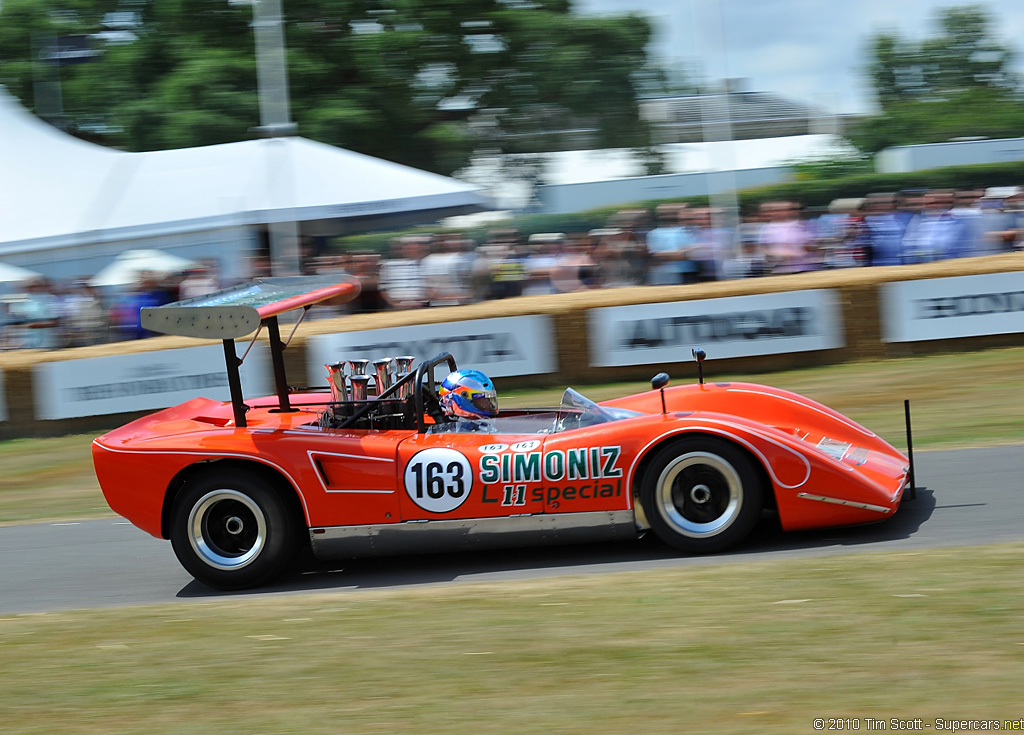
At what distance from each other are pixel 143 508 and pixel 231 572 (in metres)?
0.60

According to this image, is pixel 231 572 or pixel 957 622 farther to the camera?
pixel 231 572

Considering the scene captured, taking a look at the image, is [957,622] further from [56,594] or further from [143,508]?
[56,594]

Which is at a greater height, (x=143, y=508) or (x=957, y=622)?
(x=143, y=508)

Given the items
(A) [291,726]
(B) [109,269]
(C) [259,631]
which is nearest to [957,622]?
(A) [291,726]

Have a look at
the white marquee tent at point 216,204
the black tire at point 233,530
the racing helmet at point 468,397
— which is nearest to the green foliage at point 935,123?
the white marquee tent at point 216,204

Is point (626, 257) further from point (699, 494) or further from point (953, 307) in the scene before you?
point (699, 494)

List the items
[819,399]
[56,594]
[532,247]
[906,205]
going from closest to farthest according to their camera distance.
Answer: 1. [56,594]
2. [819,399]
3. [906,205]
4. [532,247]

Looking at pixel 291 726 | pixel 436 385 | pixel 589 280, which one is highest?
pixel 589 280

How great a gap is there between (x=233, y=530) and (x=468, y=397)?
4.92ft

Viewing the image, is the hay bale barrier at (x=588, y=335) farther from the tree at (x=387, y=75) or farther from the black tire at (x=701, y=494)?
the tree at (x=387, y=75)

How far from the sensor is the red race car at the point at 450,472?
18.2ft

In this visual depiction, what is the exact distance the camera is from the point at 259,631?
16.6 feet

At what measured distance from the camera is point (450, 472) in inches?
226

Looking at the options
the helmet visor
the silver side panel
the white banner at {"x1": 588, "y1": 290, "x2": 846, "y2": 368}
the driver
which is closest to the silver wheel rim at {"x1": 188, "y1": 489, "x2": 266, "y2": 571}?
the silver side panel
